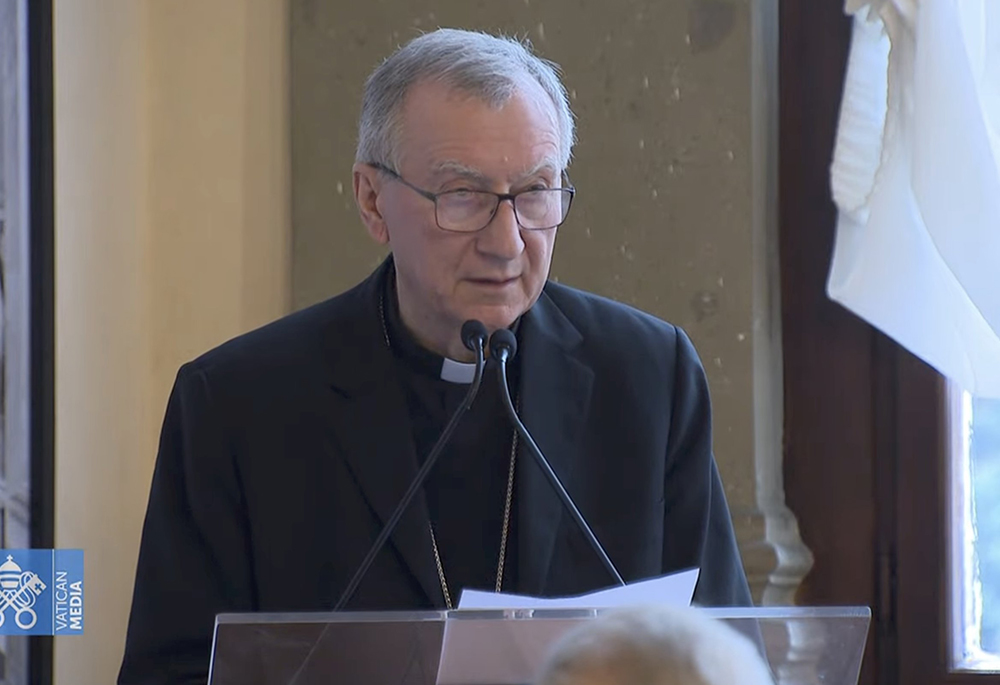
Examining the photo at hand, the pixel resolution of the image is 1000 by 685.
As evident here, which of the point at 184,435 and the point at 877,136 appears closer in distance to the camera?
the point at 184,435

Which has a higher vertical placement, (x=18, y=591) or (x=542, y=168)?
(x=542, y=168)

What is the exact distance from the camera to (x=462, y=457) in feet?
6.26

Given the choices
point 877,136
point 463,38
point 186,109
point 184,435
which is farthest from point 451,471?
point 186,109

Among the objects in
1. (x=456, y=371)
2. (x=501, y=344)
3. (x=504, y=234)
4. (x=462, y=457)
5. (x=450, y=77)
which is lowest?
(x=462, y=457)

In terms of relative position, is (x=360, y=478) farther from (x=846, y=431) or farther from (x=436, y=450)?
(x=846, y=431)

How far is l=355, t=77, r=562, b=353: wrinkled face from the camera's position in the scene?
1.71m

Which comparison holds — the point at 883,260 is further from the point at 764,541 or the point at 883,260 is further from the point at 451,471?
the point at 451,471

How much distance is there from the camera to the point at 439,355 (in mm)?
1919

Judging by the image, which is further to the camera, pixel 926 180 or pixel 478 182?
pixel 926 180

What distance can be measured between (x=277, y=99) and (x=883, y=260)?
1.20m

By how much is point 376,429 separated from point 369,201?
11.9 inches

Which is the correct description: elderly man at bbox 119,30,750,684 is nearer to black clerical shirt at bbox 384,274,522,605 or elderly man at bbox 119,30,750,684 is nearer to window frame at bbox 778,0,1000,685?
black clerical shirt at bbox 384,274,522,605

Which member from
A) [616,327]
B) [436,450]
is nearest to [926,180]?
[616,327]
